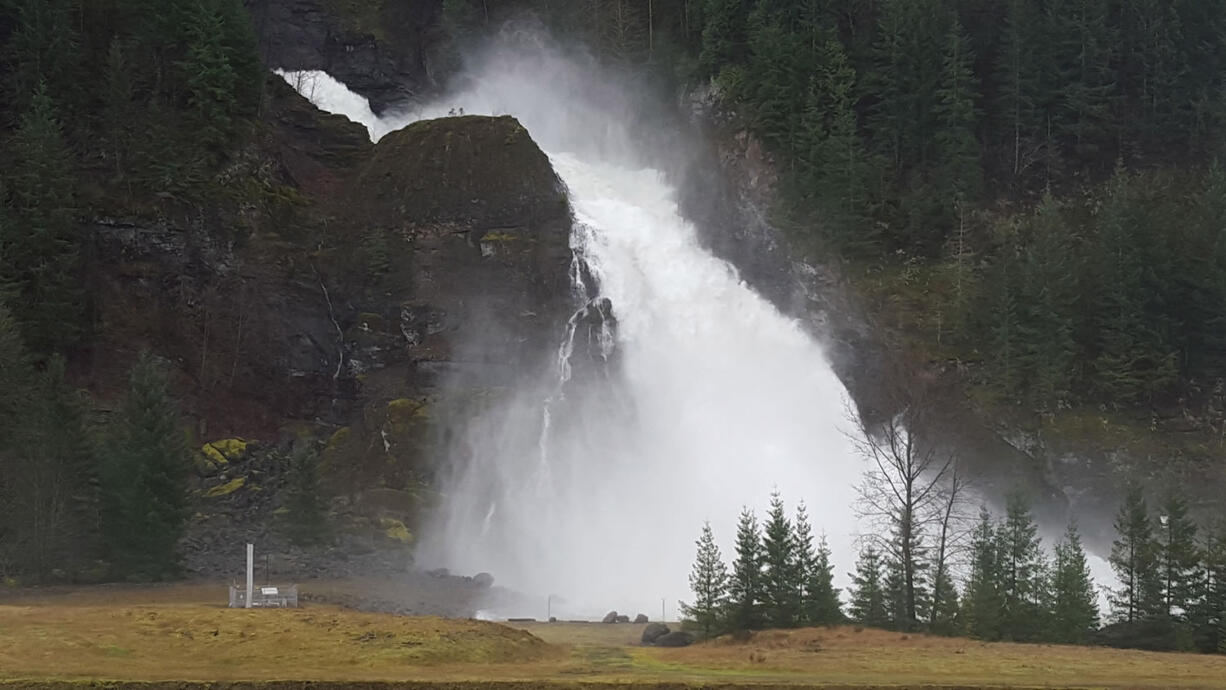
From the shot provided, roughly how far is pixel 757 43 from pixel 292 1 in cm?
3237

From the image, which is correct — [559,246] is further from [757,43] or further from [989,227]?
[989,227]

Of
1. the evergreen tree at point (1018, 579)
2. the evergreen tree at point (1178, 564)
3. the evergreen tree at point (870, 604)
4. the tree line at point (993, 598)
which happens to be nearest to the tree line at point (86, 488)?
the tree line at point (993, 598)

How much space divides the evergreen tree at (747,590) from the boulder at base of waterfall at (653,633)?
178 centimetres

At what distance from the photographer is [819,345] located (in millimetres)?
48969

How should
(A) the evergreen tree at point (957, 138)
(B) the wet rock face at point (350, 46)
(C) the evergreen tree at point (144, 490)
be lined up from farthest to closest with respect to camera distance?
(B) the wet rock face at point (350, 46)
(A) the evergreen tree at point (957, 138)
(C) the evergreen tree at point (144, 490)

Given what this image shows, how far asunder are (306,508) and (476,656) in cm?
1804

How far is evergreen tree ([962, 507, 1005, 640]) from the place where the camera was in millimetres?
27531

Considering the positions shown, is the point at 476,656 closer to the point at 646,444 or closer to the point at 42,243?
the point at 646,444

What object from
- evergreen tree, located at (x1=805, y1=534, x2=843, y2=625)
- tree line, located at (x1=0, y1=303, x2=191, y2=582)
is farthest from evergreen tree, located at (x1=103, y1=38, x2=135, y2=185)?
evergreen tree, located at (x1=805, y1=534, x2=843, y2=625)

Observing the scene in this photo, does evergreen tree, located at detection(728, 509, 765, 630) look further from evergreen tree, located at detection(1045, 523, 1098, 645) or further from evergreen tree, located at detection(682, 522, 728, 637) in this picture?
evergreen tree, located at detection(1045, 523, 1098, 645)

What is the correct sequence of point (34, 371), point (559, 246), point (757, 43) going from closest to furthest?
1. point (34, 371)
2. point (559, 246)
3. point (757, 43)

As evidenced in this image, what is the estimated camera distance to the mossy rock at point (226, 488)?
44.8 m

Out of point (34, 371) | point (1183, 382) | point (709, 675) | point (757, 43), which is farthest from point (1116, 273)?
point (34, 371)

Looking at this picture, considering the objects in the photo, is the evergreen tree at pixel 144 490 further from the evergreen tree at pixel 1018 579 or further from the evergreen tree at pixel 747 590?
the evergreen tree at pixel 1018 579
